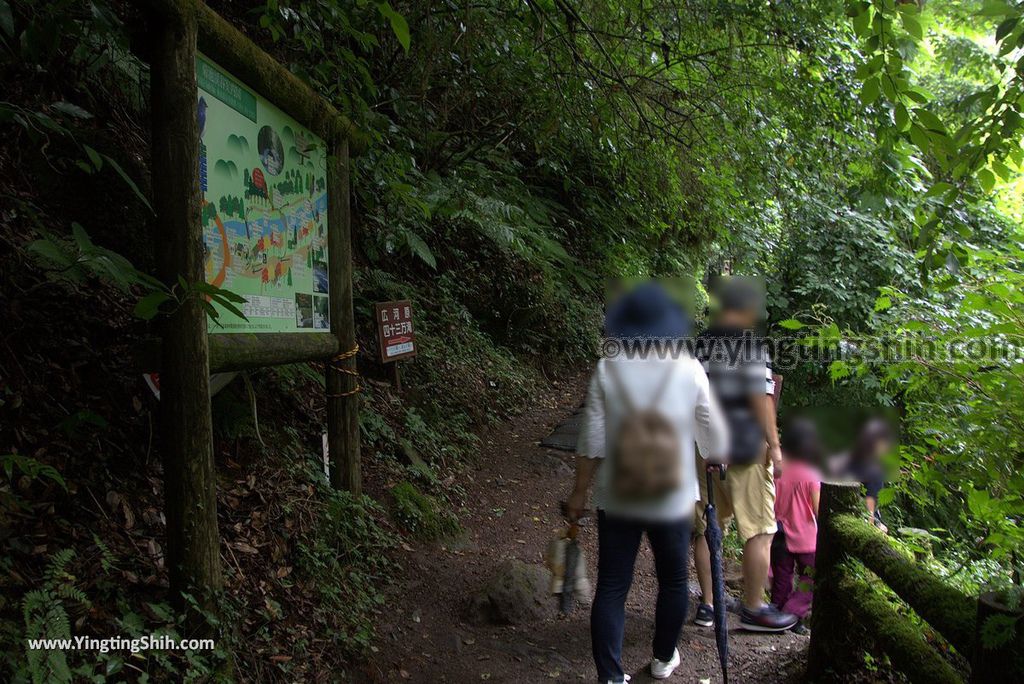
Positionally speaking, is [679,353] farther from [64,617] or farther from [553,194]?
[553,194]

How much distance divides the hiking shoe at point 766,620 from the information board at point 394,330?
356 cm

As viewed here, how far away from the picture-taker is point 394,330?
5.92 m

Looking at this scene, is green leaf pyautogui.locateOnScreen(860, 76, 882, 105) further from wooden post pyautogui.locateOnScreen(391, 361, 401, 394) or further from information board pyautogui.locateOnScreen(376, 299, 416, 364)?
wooden post pyautogui.locateOnScreen(391, 361, 401, 394)

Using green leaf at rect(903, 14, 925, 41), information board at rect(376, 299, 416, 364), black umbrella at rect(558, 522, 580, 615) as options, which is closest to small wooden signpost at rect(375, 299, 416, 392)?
information board at rect(376, 299, 416, 364)

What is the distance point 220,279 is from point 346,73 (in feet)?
6.44

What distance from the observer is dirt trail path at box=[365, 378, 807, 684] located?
3326mm

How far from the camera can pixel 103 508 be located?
111 inches

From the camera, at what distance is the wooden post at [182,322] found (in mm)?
2346

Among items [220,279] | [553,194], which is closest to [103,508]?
[220,279]

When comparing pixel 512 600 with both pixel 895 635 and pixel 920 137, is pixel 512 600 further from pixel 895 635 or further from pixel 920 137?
pixel 920 137

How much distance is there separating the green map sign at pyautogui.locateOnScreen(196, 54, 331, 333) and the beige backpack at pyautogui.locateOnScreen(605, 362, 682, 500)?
1.74 m

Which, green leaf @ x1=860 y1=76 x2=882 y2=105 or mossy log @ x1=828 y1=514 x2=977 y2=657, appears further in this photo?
green leaf @ x1=860 y1=76 x2=882 y2=105

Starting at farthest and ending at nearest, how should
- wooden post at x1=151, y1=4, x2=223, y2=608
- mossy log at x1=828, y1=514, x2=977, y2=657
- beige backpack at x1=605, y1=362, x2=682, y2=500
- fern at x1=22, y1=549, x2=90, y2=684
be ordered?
beige backpack at x1=605, y1=362, x2=682, y2=500 → wooden post at x1=151, y1=4, x2=223, y2=608 → mossy log at x1=828, y1=514, x2=977, y2=657 → fern at x1=22, y1=549, x2=90, y2=684

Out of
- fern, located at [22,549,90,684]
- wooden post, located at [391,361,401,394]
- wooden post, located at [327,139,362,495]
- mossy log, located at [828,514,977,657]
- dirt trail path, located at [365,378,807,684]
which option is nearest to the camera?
fern, located at [22,549,90,684]
